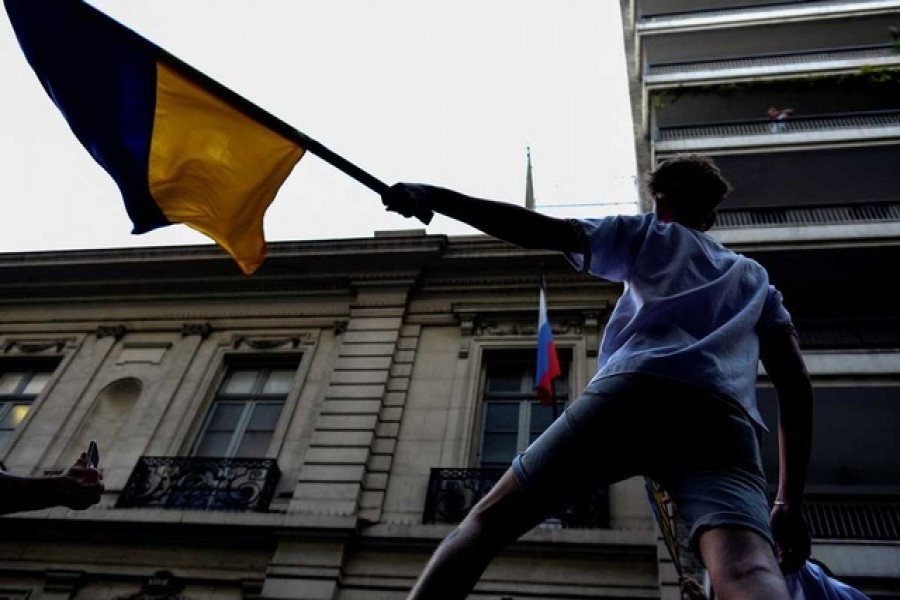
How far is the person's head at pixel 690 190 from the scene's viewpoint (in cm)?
256

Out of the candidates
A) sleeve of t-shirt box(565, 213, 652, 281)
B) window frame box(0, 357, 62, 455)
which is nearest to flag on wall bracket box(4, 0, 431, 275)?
sleeve of t-shirt box(565, 213, 652, 281)

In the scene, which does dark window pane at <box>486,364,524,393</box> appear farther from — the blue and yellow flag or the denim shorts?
the denim shorts

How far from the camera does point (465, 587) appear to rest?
1.89m

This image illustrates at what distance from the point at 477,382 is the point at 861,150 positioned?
8929 mm

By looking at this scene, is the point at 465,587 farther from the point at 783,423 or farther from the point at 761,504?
the point at 783,423

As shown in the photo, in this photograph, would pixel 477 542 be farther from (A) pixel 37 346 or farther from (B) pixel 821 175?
(B) pixel 821 175

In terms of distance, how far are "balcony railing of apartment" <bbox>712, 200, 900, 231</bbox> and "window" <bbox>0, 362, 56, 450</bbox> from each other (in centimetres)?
1218

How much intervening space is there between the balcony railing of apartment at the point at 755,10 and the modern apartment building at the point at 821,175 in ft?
0.19

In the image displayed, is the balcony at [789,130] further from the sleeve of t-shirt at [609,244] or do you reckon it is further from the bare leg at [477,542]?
the bare leg at [477,542]

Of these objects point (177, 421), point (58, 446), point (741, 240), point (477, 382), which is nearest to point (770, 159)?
point (741, 240)

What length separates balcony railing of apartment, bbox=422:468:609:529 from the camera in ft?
28.3

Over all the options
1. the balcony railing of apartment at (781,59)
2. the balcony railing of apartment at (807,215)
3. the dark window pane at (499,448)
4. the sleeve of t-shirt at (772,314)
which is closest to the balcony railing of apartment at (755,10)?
the balcony railing of apartment at (781,59)

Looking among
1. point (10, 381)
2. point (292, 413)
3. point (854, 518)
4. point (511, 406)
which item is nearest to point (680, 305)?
point (854, 518)

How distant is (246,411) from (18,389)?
4.52 metres
